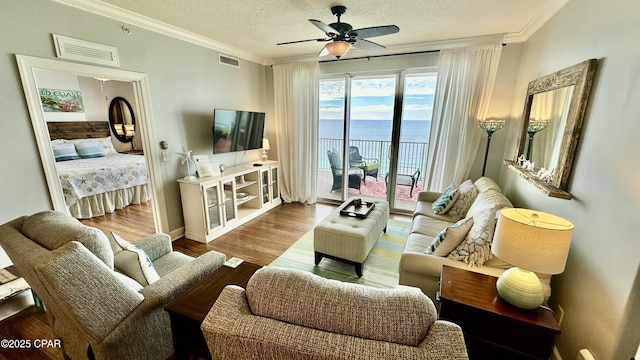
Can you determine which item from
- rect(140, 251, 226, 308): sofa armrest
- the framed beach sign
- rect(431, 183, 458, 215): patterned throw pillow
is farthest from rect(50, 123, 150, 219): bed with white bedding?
rect(431, 183, 458, 215): patterned throw pillow

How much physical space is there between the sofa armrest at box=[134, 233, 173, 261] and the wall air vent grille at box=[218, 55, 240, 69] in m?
2.73

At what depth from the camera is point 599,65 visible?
153cm

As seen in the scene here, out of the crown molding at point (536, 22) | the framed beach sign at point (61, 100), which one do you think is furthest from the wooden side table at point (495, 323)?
the framed beach sign at point (61, 100)

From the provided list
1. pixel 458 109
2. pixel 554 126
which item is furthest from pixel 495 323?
pixel 458 109

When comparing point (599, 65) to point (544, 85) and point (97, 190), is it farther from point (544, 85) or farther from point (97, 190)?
point (97, 190)

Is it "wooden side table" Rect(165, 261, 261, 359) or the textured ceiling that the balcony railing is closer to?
the textured ceiling

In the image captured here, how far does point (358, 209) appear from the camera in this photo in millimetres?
2975

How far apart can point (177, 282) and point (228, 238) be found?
81.0 inches

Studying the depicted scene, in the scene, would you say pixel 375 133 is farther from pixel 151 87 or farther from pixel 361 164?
pixel 151 87

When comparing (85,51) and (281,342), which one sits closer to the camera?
(281,342)

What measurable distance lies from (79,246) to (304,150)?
359 cm

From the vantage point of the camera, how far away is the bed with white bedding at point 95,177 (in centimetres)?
364

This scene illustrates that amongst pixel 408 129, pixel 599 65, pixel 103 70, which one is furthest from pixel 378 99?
pixel 103 70

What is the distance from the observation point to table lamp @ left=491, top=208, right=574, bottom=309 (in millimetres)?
1156
